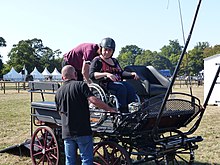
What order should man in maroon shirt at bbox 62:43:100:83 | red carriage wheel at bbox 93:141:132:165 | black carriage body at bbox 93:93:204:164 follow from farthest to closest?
man in maroon shirt at bbox 62:43:100:83, red carriage wheel at bbox 93:141:132:165, black carriage body at bbox 93:93:204:164

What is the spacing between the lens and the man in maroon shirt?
16.4ft

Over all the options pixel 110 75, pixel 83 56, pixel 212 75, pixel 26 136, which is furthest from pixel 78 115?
pixel 212 75

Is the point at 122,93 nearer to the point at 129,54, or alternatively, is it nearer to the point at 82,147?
the point at 82,147

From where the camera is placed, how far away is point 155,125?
414 cm

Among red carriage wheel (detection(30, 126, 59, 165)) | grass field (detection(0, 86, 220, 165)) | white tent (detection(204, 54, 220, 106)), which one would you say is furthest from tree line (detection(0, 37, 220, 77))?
red carriage wheel (detection(30, 126, 59, 165))

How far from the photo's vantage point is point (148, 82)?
5.41 m

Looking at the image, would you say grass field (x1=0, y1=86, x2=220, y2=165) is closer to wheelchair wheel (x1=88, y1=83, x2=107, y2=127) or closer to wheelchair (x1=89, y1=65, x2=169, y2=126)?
wheelchair (x1=89, y1=65, x2=169, y2=126)

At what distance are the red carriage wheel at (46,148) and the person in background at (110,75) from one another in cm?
117

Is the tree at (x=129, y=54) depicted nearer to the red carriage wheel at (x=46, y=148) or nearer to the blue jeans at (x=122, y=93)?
the red carriage wheel at (x=46, y=148)

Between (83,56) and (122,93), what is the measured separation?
116cm

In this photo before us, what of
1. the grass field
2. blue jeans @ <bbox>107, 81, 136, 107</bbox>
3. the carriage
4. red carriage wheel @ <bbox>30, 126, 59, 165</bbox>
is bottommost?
the grass field

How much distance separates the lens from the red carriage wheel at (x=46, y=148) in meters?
5.29

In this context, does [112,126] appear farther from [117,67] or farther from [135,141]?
Answer: [117,67]

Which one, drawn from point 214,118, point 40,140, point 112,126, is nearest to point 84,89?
point 112,126
